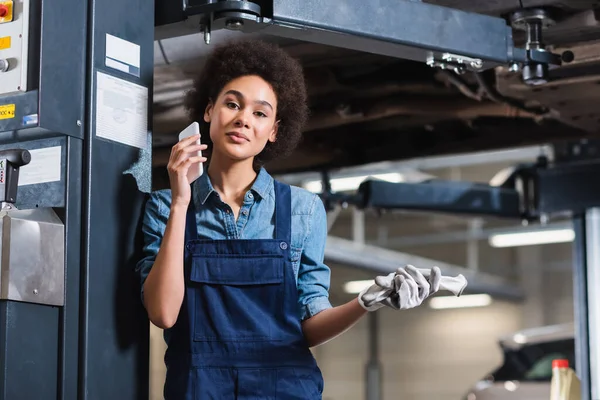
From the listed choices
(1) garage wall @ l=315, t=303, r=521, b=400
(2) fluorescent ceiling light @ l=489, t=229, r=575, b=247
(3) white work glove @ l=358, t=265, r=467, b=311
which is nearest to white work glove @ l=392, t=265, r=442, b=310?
(3) white work glove @ l=358, t=265, r=467, b=311

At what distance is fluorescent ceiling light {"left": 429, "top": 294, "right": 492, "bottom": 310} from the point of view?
615 inches

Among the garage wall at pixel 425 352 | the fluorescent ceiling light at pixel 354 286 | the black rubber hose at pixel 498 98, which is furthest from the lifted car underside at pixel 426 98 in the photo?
the fluorescent ceiling light at pixel 354 286

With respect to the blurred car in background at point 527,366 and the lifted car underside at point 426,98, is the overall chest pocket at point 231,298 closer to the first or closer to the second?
the lifted car underside at point 426,98

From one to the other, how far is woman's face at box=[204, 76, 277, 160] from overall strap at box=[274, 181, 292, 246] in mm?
113

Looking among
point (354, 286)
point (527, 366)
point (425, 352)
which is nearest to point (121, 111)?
point (527, 366)

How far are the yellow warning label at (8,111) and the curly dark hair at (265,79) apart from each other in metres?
0.49

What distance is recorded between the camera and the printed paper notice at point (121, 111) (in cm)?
227

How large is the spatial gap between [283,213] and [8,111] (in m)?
0.67

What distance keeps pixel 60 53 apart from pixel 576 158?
11.0ft

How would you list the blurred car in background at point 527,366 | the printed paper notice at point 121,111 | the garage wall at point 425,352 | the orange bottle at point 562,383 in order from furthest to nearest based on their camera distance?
the garage wall at point 425,352, the blurred car in background at point 527,366, the orange bottle at point 562,383, the printed paper notice at point 121,111

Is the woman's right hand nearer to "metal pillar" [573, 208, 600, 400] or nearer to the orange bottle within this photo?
the orange bottle

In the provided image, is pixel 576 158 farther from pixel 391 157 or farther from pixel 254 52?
pixel 254 52

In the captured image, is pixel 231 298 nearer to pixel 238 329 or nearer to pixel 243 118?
pixel 238 329

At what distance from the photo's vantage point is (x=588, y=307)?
4555 millimetres
